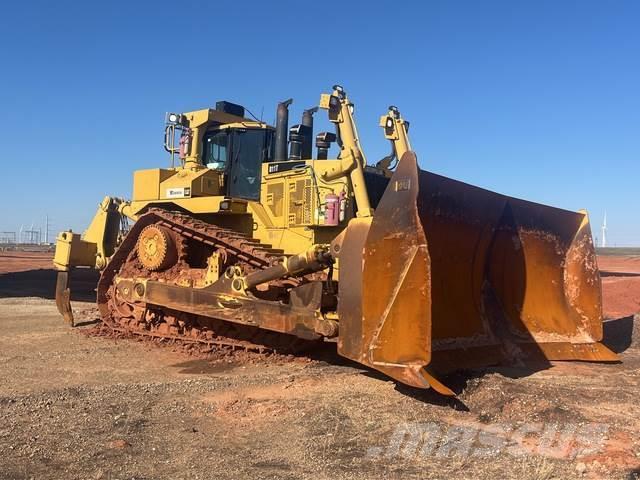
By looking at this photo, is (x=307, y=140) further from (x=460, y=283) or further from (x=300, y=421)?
(x=300, y=421)

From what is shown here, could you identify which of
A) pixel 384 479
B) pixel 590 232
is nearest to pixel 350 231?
pixel 384 479

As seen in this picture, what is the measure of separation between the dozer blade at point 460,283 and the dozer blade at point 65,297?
22.5 ft

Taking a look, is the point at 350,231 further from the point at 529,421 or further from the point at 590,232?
the point at 590,232

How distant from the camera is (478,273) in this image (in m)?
6.95

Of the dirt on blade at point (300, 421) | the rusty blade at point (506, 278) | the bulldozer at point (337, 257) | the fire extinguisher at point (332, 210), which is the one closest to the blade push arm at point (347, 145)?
the bulldozer at point (337, 257)

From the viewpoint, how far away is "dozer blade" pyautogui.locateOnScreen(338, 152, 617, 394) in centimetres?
522

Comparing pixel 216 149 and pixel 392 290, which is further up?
pixel 216 149

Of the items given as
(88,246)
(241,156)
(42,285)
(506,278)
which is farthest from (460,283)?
(42,285)

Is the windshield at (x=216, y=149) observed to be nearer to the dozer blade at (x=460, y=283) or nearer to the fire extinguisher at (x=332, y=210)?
the fire extinguisher at (x=332, y=210)

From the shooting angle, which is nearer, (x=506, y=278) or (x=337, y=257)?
(x=337, y=257)

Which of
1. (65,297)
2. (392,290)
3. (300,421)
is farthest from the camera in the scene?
(65,297)

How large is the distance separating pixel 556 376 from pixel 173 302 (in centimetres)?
477

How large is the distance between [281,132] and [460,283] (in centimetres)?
394

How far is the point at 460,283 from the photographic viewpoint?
6.66 meters
